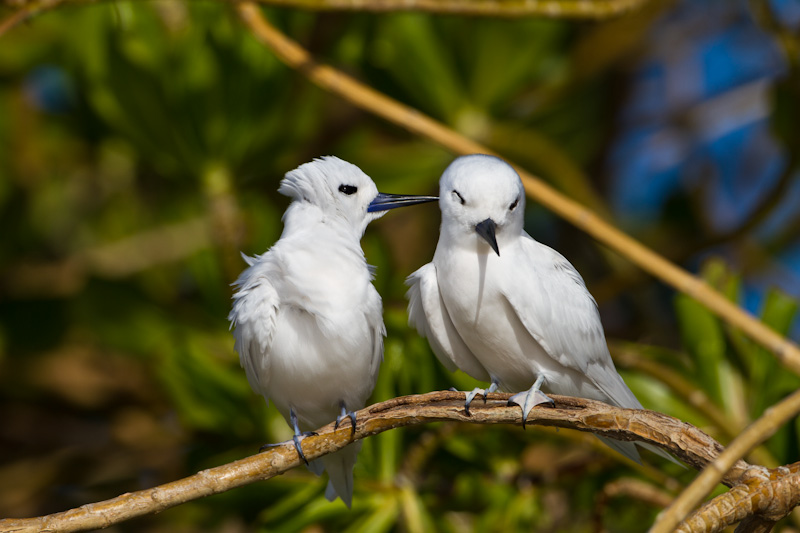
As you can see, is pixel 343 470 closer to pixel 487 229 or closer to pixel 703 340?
pixel 487 229

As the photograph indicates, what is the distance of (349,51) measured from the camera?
511 centimetres

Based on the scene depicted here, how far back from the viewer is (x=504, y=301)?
8.86 ft

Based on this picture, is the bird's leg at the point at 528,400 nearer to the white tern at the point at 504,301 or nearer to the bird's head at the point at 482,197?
the white tern at the point at 504,301

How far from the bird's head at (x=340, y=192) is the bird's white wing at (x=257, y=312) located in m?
0.27

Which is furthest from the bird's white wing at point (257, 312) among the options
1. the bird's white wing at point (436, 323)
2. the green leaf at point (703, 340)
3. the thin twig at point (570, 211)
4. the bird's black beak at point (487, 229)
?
the green leaf at point (703, 340)

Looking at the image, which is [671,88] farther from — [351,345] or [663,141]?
[351,345]

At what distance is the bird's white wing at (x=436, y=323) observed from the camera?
282 centimetres

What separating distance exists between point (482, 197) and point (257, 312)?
29.1 inches

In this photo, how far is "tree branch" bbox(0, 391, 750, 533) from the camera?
2293mm

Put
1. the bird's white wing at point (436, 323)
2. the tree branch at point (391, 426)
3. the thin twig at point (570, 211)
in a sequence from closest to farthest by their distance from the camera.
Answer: the tree branch at point (391, 426) < the bird's white wing at point (436, 323) < the thin twig at point (570, 211)

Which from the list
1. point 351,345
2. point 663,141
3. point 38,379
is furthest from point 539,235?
point 351,345

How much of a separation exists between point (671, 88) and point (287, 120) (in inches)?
145

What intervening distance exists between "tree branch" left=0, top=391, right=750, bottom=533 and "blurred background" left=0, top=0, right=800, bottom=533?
3.29 ft

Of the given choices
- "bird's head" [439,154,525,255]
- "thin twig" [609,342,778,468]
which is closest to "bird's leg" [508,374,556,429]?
"bird's head" [439,154,525,255]
